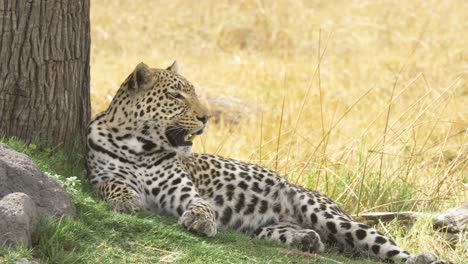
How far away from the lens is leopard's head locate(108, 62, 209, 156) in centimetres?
796

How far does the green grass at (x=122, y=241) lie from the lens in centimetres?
622

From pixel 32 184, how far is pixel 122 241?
2.38ft

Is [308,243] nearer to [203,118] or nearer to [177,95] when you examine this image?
[203,118]

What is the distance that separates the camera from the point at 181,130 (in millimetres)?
8000

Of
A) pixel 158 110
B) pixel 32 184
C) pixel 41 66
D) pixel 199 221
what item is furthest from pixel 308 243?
pixel 41 66

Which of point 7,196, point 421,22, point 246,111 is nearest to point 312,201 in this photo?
point 7,196

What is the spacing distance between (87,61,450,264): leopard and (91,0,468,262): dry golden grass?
796 mm

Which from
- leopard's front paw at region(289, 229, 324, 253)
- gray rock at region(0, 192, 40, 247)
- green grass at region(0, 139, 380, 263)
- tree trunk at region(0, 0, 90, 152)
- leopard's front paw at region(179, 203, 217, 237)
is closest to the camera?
gray rock at region(0, 192, 40, 247)

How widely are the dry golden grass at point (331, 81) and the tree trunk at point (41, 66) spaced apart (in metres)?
2.28

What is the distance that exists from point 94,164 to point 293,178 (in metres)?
2.44

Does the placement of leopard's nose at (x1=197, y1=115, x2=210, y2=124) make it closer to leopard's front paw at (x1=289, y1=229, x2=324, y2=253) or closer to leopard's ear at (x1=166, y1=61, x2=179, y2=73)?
leopard's ear at (x1=166, y1=61, x2=179, y2=73)

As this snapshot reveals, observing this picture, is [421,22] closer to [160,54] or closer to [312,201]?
[160,54]

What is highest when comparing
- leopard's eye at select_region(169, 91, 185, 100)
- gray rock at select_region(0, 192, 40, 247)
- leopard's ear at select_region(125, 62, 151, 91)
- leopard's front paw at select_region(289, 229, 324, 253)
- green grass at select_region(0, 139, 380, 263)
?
leopard's ear at select_region(125, 62, 151, 91)

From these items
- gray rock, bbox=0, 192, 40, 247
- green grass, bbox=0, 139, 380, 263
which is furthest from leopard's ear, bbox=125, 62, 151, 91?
gray rock, bbox=0, 192, 40, 247
